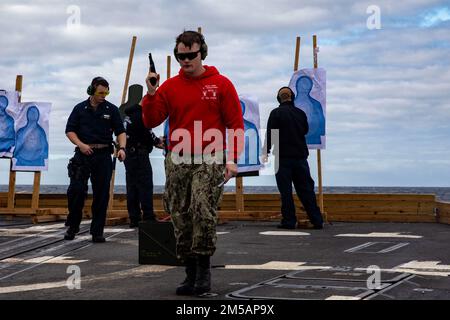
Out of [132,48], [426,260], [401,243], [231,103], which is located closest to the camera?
[231,103]

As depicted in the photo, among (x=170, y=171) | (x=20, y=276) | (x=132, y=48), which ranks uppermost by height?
(x=132, y=48)

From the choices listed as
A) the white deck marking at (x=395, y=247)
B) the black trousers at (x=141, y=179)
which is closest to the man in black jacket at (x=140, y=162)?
the black trousers at (x=141, y=179)

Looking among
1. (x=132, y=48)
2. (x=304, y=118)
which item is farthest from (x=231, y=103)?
(x=132, y=48)

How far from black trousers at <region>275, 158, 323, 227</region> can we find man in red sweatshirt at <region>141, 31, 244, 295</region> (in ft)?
20.8

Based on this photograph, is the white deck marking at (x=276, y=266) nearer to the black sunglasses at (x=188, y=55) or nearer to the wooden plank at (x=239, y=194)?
the black sunglasses at (x=188, y=55)

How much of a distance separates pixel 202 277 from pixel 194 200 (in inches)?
23.0

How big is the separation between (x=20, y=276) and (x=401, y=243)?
4.82 m

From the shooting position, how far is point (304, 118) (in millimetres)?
12570

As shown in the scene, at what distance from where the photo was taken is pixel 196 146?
19.5 feet

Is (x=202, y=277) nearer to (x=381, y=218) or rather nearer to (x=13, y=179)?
(x=381, y=218)

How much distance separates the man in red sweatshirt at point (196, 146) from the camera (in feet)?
19.4

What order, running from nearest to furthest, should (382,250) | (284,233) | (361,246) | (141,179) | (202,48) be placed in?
(202,48) → (382,250) → (361,246) → (284,233) → (141,179)

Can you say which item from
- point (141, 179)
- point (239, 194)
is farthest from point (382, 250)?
point (239, 194)

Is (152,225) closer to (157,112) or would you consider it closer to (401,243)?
(157,112)
